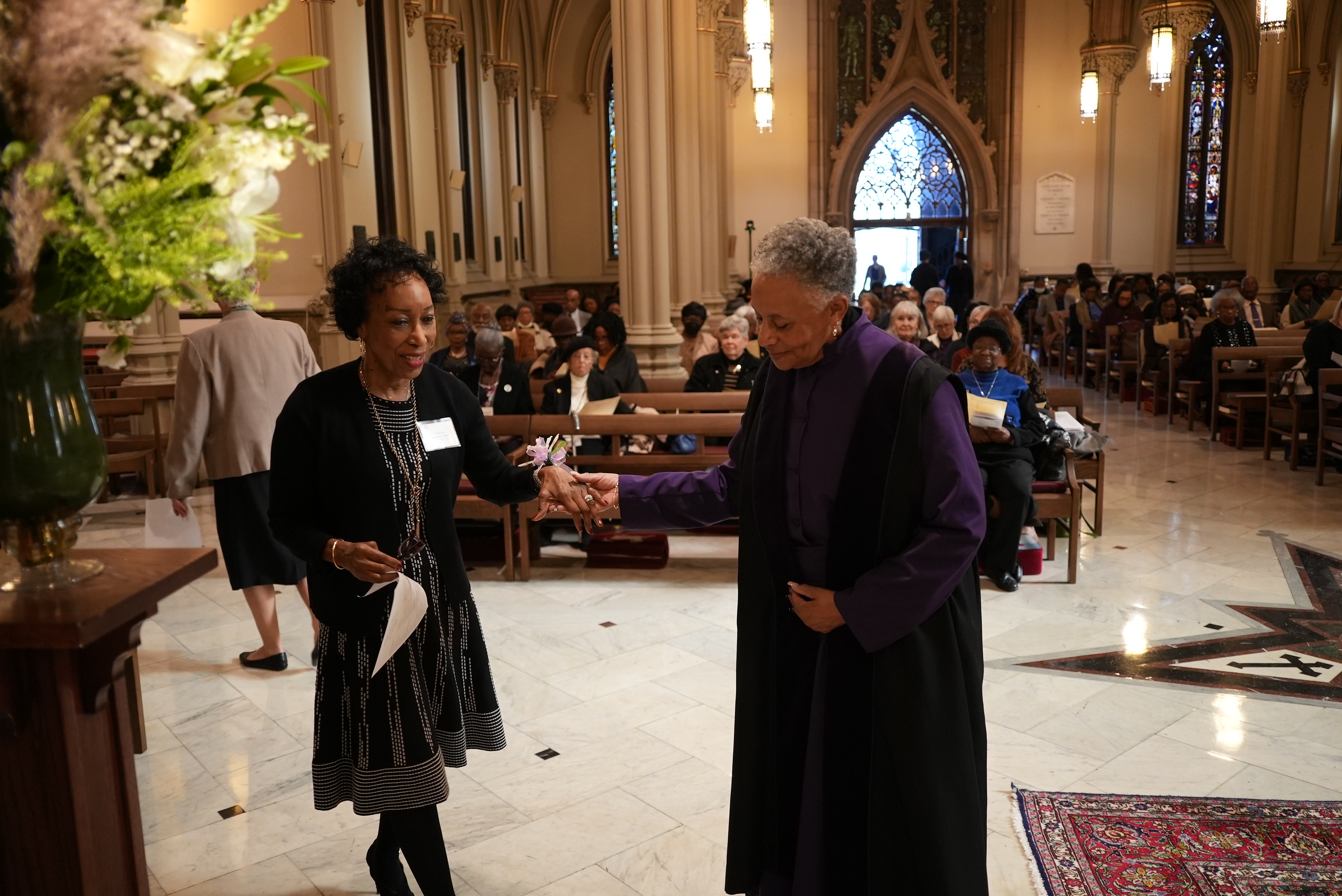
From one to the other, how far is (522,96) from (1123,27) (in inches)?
429

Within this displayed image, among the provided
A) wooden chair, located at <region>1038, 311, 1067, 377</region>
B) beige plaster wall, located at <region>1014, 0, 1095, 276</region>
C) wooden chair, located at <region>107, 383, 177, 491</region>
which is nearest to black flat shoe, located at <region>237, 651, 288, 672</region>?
wooden chair, located at <region>107, 383, 177, 491</region>

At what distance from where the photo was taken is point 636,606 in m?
5.80

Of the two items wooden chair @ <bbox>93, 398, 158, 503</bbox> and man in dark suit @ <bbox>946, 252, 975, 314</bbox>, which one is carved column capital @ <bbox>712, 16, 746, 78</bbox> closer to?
man in dark suit @ <bbox>946, 252, 975, 314</bbox>

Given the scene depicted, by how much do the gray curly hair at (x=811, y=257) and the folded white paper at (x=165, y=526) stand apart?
257cm

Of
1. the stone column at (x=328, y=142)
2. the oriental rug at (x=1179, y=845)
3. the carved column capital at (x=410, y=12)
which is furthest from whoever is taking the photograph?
the carved column capital at (x=410, y=12)

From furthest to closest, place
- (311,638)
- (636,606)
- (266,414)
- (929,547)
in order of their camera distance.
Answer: (636,606) < (311,638) < (266,414) < (929,547)

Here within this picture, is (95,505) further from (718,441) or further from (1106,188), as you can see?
(1106,188)

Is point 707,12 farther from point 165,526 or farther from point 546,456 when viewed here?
point 546,456

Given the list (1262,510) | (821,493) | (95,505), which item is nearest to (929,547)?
(821,493)

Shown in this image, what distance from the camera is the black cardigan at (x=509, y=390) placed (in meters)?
7.17

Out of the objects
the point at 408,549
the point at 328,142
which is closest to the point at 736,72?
the point at 328,142

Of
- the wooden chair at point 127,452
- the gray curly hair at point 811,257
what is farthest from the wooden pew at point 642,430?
the gray curly hair at point 811,257

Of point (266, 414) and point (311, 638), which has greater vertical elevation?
point (266, 414)

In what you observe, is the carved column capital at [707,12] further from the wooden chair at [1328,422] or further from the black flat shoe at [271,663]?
the black flat shoe at [271,663]
